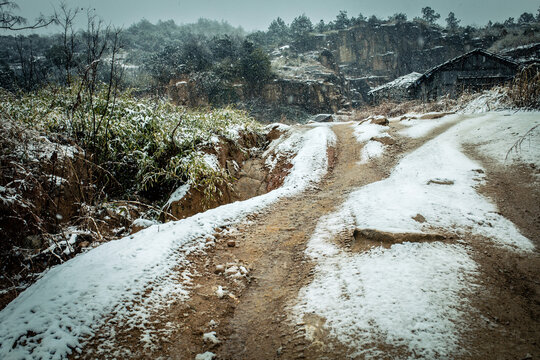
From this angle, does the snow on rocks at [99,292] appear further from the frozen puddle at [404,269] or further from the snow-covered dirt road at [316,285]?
the frozen puddle at [404,269]

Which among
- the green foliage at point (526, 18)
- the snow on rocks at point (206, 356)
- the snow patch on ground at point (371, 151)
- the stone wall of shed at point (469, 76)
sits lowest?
the snow on rocks at point (206, 356)

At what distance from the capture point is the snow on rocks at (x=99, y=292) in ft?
4.19

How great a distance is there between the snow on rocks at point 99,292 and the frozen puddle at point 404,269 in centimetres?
109

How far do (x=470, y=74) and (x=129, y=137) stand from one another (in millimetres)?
22788

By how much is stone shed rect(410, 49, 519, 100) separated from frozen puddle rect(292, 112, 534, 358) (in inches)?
695

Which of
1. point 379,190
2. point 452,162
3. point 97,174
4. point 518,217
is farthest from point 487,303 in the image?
point 97,174

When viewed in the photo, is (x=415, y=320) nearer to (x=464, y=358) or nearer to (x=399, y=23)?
(x=464, y=358)

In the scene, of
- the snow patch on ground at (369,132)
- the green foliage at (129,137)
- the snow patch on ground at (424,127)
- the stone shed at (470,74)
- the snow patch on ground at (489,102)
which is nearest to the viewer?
the green foliage at (129,137)

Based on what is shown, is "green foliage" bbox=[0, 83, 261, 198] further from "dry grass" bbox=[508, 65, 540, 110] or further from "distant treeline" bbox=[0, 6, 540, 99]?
"distant treeline" bbox=[0, 6, 540, 99]

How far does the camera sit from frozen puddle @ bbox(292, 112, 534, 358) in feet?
4.50

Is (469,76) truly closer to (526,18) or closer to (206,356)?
(206,356)

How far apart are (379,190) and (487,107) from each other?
7.95 metres

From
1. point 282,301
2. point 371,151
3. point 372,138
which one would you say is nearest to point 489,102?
point 372,138

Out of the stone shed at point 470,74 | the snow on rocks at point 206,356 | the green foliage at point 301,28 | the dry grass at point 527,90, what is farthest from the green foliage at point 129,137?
the green foliage at point 301,28
